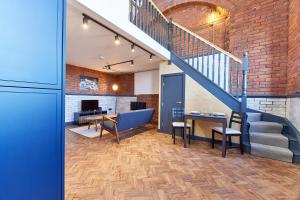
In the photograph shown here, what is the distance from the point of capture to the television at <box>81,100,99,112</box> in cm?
650

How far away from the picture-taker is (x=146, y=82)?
7.00 m

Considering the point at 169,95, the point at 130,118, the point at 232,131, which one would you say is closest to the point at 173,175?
the point at 232,131

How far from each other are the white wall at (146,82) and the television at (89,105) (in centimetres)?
186

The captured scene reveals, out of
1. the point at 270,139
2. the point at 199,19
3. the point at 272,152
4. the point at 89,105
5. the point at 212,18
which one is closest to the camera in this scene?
the point at 272,152

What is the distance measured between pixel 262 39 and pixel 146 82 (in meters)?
4.36

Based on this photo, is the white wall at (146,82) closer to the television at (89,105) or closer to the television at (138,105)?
the television at (138,105)

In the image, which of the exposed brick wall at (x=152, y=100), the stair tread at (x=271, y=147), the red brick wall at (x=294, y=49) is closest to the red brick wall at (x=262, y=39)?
the red brick wall at (x=294, y=49)

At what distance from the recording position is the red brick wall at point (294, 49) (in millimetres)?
3096

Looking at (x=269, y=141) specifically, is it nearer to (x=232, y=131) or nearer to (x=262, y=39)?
(x=232, y=131)

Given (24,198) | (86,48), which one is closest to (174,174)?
(24,198)

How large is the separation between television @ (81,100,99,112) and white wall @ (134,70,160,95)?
1.86m

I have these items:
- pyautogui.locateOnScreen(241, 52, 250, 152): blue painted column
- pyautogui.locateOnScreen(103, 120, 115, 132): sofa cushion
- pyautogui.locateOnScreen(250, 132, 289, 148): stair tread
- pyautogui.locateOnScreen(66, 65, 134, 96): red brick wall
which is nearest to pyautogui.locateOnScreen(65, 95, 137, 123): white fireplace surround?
pyautogui.locateOnScreen(66, 65, 134, 96): red brick wall

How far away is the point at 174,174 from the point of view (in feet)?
7.57

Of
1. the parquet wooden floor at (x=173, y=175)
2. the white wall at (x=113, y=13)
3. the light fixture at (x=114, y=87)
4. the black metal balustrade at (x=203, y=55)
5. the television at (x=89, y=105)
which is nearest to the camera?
the parquet wooden floor at (x=173, y=175)
